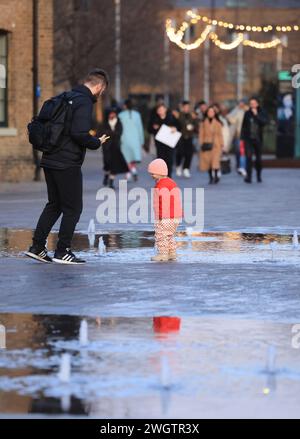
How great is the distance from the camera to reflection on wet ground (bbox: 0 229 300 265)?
14.6 meters

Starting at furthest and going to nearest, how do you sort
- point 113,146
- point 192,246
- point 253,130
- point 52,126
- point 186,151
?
point 186,151
point 253,130
point 113,146
point 192,246
point 52,126

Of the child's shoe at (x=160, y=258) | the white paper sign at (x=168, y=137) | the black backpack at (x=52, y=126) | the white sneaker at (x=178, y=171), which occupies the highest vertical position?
the black backpack at (x=52, y=126)

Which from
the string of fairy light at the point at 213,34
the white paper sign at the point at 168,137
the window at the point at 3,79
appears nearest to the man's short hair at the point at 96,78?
the white paper sign at the point at 168,137

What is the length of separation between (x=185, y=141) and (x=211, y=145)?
117 inches

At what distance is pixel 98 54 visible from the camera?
51500 millimetres

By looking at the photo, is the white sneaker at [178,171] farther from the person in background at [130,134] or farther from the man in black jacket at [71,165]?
the man in black jacket at [71,165]

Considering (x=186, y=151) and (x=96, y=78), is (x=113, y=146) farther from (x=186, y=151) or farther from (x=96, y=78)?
(x=96, y=78)

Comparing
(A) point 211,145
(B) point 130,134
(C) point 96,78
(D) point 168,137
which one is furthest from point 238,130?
(C) point 96,78

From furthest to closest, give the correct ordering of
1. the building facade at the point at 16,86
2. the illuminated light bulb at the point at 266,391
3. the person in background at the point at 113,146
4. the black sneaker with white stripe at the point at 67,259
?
the building facade at the point at 16,86
the person in background at the point at 113,146
the black sneaker with white stripe at the point at 67,259
the illuminated light bulb at the point at 266,391

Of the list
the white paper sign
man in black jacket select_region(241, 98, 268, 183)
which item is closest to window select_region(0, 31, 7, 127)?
the white paper sign

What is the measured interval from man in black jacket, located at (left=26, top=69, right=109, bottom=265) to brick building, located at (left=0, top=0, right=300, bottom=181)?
1608cm

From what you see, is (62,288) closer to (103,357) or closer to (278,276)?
(278,276)

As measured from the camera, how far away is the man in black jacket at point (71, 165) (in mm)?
14078

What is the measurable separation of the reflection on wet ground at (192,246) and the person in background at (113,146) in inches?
427
